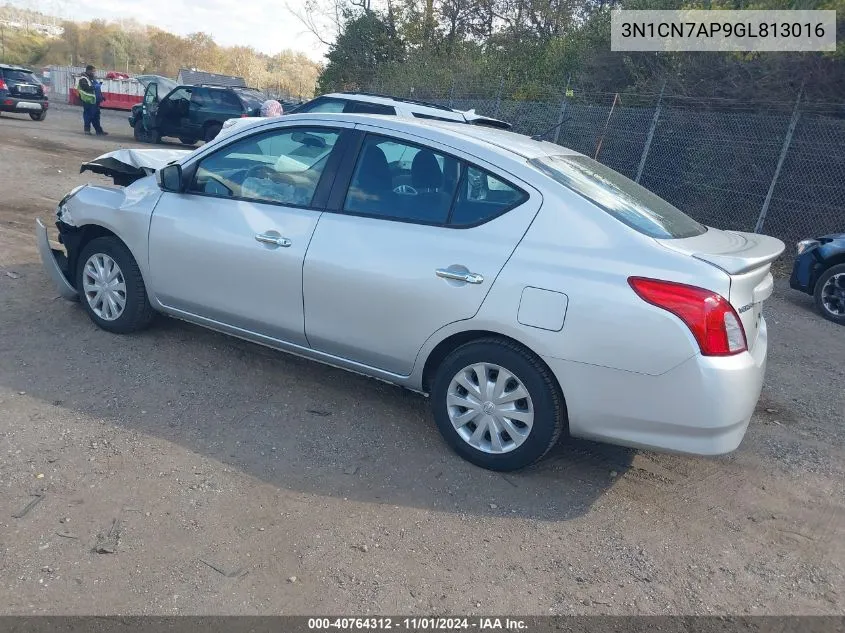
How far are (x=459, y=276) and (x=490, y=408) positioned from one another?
703 mm

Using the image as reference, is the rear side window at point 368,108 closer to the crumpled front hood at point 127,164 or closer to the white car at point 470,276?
the crumpled front hood at point 127,164

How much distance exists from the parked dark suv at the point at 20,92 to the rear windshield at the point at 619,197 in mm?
21794

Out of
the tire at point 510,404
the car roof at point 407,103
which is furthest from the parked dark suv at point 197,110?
the tire at point 510,404

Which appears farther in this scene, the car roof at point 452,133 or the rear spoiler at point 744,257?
the car roof at point 452,133

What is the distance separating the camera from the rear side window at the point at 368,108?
9.11 m

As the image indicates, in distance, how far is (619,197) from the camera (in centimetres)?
389

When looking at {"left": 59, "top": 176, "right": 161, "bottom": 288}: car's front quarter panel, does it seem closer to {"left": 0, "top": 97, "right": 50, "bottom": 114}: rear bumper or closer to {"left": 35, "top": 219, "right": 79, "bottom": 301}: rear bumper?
{"left": 35, "top": 219, "right": 79, "bottom": 301}: rear bumper

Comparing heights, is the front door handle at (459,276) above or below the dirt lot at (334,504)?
above

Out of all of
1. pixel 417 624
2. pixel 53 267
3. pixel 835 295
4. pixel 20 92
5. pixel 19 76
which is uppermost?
pixel 19 76

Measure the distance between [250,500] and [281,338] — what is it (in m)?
1.22

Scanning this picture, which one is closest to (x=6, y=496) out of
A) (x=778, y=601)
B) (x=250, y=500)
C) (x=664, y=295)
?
(x=250, y=500)

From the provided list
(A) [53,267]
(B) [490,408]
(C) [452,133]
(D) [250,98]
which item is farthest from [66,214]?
(D) [250,98]

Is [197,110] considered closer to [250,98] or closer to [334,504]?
[250,98]

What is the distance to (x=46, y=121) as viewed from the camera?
23062 mm
